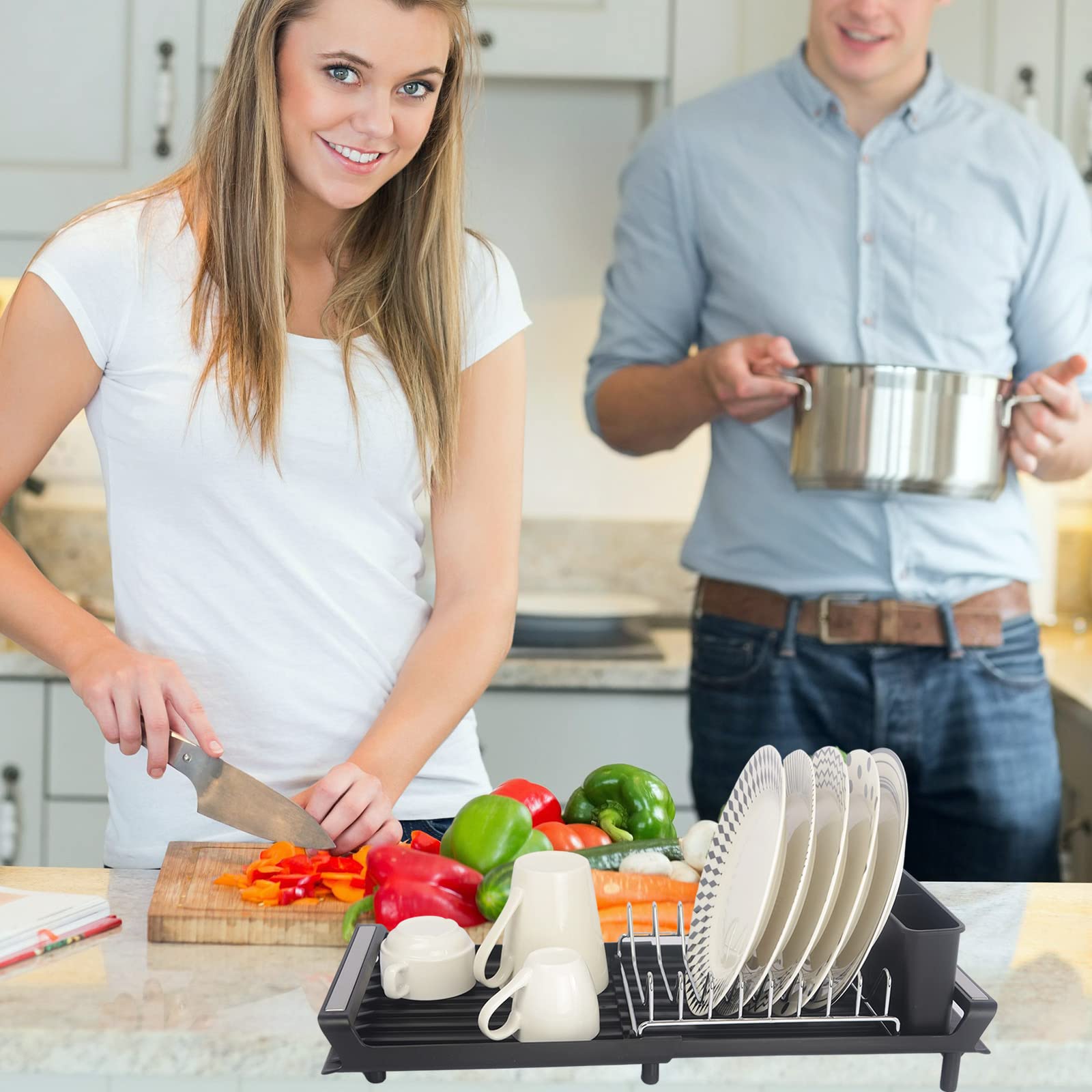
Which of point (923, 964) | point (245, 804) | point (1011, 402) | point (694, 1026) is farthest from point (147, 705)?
point (1011, 402)

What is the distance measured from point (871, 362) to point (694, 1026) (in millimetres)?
1174

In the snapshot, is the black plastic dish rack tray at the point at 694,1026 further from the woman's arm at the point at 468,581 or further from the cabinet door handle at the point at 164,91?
the cabinet door handle at the point at 164,91

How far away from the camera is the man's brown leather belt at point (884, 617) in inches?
72.7

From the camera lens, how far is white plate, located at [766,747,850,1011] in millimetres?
858

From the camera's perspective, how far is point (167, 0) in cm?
250

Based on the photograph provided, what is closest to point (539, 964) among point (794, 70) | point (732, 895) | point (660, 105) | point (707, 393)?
point (732, 895)

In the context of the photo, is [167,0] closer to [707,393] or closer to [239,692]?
[707,393]

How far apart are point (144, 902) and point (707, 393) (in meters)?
1.03

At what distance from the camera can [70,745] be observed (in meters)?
2.36

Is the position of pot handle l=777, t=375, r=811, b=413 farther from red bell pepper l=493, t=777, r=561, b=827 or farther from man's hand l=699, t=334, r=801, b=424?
red bell pepper l=493, t=777, r=561, b=827

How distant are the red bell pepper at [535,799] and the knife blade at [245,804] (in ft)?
0.50

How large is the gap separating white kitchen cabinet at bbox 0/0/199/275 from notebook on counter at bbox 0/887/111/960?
1.72 meters

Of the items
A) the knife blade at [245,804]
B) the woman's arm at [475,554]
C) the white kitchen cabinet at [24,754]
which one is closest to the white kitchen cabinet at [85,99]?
the white kitchen cabinet at [24,754]

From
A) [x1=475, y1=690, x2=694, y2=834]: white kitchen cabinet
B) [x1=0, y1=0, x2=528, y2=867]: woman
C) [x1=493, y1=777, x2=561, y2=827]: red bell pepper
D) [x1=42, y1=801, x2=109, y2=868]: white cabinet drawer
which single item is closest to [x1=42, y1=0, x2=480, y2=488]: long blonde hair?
[x1=0, y1=0, x2=528, y2=867]: woman
